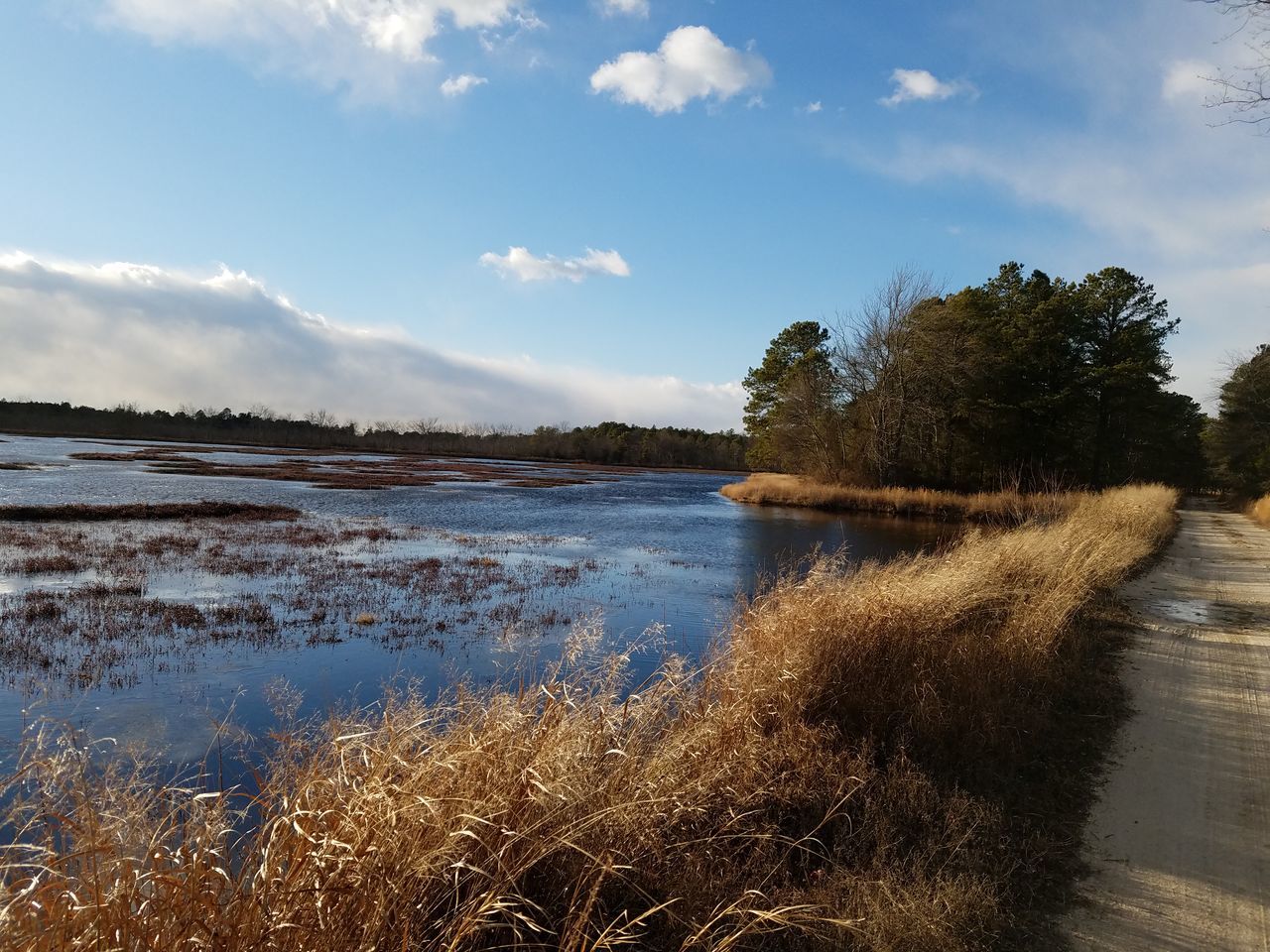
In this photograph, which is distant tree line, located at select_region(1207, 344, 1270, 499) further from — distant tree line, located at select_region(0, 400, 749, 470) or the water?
distant tree line, located at select_region(0, 400, 749, 470)

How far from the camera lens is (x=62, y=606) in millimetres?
10758

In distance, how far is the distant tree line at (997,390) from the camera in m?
35.1

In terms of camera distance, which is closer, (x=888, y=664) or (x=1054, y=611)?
(x=888, y=664)

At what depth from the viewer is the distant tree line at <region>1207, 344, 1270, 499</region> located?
109 feet

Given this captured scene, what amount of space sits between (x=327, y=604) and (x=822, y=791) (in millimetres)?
9783

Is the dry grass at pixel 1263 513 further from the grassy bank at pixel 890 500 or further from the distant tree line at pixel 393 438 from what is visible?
the distant tree line at pixel 393 438

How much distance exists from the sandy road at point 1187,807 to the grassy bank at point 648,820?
279mm

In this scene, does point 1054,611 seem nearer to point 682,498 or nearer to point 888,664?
point 888,664

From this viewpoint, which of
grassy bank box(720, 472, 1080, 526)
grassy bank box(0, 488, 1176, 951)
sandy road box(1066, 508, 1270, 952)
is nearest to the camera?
grassy bank box(0, 488, 1176, 951)

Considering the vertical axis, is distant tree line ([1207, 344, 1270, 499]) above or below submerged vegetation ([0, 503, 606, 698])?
above

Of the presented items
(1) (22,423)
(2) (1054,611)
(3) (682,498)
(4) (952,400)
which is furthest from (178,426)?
(2) (1054,611)

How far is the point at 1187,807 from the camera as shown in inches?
176

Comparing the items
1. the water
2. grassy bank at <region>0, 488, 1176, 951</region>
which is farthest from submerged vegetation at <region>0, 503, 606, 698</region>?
grassy bank at <region>0, 488, 1176, 951</region>

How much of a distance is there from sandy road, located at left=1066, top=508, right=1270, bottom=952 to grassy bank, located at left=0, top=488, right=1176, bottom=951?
0.28 meters
